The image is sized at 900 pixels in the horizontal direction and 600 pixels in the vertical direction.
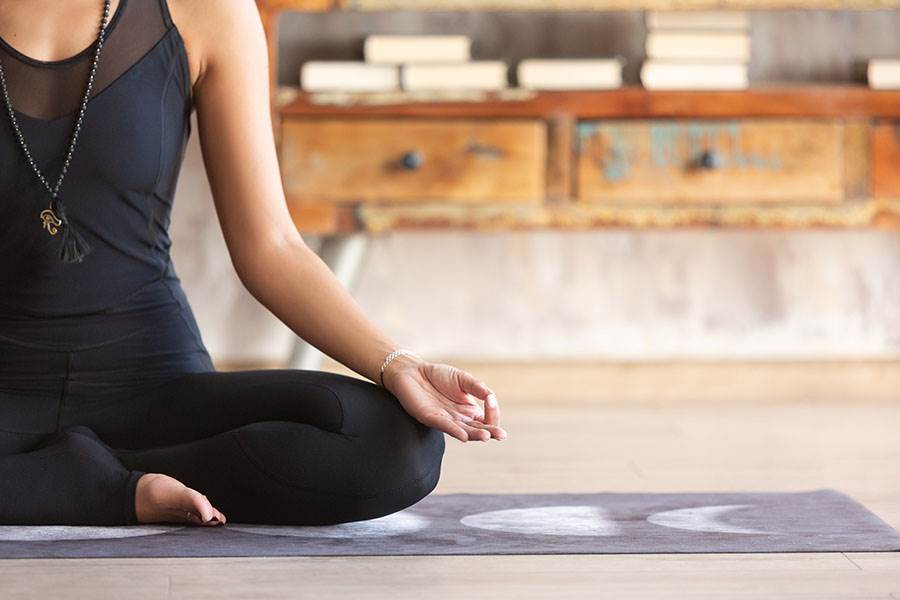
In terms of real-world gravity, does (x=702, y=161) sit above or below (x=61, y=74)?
below

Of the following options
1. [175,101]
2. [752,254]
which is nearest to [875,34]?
[752,254]

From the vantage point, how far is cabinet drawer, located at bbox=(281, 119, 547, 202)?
2.35 meters

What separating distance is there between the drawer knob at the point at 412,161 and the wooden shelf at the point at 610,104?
0.07 m

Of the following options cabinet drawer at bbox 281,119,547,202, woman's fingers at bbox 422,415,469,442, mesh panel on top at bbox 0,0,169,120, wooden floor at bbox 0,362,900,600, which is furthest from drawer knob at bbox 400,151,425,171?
woman's fingers at bbox 422,415,469,442

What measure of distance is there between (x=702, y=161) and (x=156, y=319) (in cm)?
116

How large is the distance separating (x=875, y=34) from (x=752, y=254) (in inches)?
20.0

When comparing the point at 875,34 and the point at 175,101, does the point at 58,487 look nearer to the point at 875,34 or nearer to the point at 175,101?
the point at 175,101

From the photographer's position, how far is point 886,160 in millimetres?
2377

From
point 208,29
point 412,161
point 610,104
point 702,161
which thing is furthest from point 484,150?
point 208,29

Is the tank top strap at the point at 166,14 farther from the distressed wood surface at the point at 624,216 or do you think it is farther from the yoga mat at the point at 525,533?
the distressed wood surface at the point at 624,216

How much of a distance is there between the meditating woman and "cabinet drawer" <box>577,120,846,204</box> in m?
0.92

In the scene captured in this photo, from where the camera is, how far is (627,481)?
72.4 inches

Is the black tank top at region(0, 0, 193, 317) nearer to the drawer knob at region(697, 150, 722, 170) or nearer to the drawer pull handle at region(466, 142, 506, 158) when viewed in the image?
the drawer pull handle at region(466, 142, 506, 158)

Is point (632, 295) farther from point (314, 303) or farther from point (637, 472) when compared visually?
point (314, 303)
